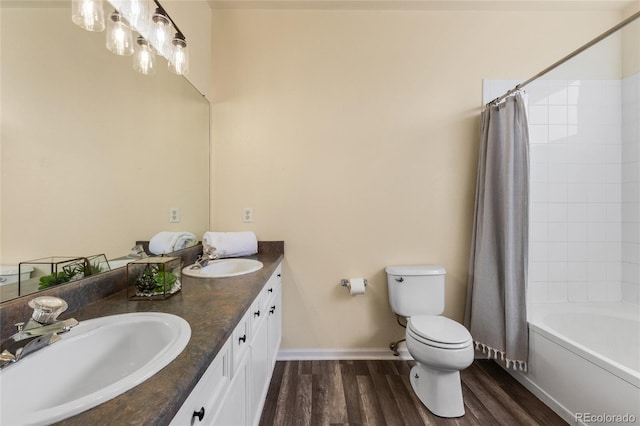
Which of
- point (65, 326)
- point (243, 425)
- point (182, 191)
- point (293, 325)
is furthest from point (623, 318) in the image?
point (182, 191)

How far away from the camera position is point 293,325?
185 centimetres

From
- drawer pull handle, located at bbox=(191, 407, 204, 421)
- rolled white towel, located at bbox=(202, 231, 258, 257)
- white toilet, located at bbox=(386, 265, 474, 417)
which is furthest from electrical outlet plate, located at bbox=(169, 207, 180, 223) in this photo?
white toilet, located at bbox=(386, 265, 474, 417)

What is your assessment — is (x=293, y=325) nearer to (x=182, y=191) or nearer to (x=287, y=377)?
(x=287, y=377)

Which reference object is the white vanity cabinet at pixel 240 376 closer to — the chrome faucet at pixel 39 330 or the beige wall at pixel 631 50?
the chrome faucet at pixel 39 330

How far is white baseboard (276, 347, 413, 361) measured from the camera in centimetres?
183

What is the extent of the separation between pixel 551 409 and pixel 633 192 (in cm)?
160

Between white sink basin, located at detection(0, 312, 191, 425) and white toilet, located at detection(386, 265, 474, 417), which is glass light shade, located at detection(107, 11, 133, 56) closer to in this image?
white sink basin, located at detection(0, 312, 191, 425)

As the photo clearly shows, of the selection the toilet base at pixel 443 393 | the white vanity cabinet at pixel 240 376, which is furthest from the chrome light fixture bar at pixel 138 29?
the toilet base at pixel 443 393

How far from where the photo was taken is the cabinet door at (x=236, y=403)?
28.8 inches

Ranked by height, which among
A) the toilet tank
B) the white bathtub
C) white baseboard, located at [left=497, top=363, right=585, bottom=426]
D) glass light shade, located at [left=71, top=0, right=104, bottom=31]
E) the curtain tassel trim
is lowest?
white baseboard, located at [left=497, top=363, right=585, bottom=426]

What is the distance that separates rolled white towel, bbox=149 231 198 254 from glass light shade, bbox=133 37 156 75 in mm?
806

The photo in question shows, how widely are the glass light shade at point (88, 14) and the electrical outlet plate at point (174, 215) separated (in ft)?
2.83

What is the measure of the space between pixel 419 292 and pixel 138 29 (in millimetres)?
2165

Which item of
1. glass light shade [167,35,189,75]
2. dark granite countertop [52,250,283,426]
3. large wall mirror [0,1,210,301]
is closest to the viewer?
dark granite countertop [52,250,283,426]
